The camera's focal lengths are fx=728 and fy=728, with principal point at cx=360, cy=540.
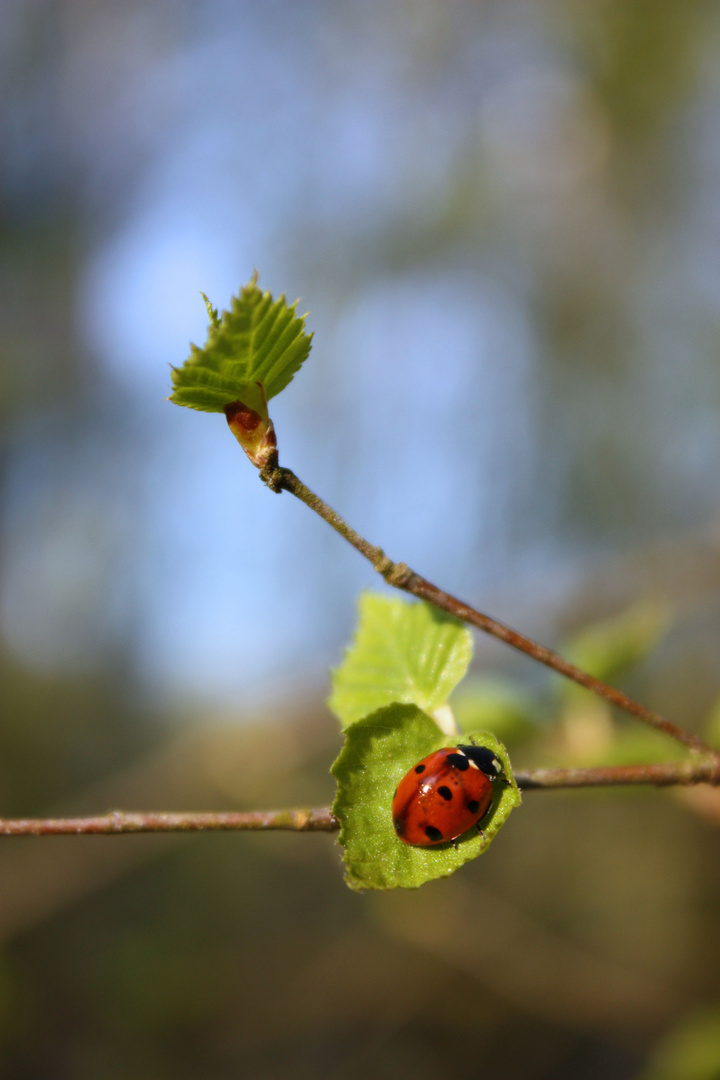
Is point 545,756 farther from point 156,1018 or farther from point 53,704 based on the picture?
point 53,704

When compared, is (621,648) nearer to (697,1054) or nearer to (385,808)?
(385,808)

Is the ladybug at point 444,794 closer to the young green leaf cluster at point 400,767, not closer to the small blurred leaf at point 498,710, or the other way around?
the young green leaf cluster at point 400,767

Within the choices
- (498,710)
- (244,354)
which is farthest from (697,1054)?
(244,354)

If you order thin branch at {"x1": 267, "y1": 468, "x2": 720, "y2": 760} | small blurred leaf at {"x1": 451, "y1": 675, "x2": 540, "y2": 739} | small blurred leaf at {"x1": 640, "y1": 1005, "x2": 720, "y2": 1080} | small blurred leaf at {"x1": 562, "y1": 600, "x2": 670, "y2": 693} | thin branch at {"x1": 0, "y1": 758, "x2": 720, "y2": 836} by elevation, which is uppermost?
small blurred leaf at {"x1": 562, "y1": 600, "x2": 670, "y2": 693}

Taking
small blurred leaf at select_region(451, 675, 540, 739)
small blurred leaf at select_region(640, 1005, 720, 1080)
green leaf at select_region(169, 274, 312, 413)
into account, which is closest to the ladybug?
green leaf at select_region(169, 274, 312, 413)

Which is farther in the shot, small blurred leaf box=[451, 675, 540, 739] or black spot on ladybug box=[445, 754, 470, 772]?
small blurred leaf box=[451, 675, 540, 739]

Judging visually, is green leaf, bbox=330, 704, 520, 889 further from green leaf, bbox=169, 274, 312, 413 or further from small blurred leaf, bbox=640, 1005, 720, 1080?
small blurred leaf, bbox=640, 1005, 720, 1080

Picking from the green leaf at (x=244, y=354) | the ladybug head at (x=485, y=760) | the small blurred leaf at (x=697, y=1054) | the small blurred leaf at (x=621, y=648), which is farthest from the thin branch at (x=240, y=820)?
the small blurred leaf at (x=697, y=1054)
